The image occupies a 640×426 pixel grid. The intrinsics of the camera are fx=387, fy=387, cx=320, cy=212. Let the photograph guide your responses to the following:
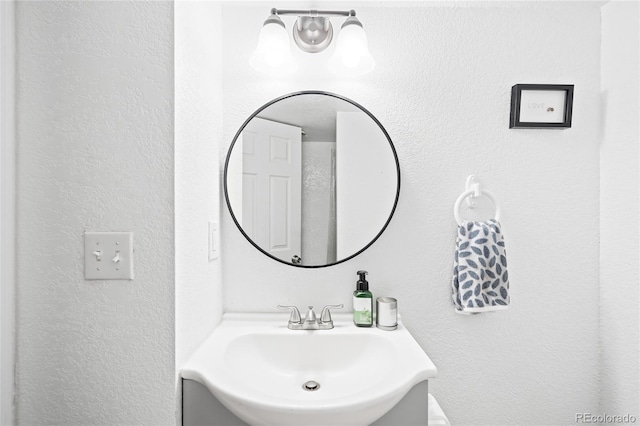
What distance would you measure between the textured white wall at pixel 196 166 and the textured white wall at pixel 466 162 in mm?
118

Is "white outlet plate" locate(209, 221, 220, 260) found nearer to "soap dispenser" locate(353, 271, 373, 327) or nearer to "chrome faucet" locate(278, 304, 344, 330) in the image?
"chrome faucet" locate(278, 304, 344, 330)

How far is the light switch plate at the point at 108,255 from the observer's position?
2.85 feet

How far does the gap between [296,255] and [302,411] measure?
22.4 inches

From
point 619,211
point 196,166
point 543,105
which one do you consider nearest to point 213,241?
point 196,166

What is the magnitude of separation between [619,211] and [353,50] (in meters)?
1.01

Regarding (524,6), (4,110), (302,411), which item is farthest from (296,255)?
(524,6)

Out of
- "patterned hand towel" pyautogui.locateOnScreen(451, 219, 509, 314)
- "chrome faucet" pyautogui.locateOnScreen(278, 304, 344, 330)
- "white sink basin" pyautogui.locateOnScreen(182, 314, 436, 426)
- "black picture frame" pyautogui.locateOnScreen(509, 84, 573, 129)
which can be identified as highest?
"black picture frame" pyautogui.locateOnScreen(509, 84, 573, 129)

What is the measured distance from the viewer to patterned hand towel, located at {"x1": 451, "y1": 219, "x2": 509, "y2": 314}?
1.23 meters

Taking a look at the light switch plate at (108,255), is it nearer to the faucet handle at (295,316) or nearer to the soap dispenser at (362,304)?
the faucet handle at (295,316)

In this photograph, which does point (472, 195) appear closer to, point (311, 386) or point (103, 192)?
point (311, 386)

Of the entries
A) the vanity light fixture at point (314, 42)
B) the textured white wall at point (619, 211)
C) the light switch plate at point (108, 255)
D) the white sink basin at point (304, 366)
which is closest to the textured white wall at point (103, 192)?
the light switch plate at point (108, 255)

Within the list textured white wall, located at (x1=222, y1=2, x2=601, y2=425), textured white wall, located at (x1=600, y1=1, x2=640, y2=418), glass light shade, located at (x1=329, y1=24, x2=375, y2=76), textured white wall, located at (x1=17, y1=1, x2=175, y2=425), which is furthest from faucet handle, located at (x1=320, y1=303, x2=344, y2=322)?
textured white wall, located at (x1=600, y1=1, x2=640, y2=418)

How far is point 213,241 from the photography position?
1.20 m

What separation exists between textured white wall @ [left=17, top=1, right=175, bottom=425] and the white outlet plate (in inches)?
11.7
